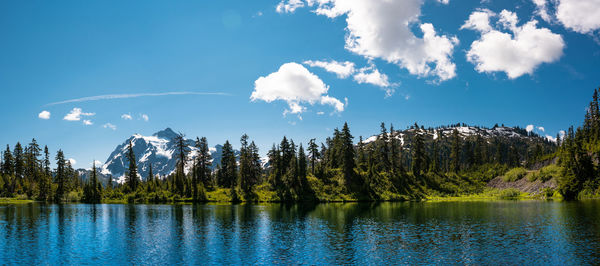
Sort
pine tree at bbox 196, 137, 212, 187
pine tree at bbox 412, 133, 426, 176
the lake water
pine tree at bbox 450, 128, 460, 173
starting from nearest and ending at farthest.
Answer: the lake water
pine tree at bbox 196, 137, 212, 187
pine tree at bbox 412, 133, 426, 176
pine tree at bbox 450, 128, 460, 173

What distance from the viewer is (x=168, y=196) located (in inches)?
4737

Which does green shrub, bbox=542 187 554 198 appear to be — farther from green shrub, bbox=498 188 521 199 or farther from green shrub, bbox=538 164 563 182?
green shrub, bbox=498 188 521 199

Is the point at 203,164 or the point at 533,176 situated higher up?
the point at 203,164

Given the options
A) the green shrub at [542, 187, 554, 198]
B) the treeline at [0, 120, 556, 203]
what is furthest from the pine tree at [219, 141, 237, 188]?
the green shrub at [542, 187, 554, 198]

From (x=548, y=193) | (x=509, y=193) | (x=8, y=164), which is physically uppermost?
(x=8, y=164)

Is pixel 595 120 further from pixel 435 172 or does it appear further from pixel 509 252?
pixel 509 252

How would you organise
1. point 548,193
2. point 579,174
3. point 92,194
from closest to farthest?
point 579,174 < point 548,193 < point 92,194

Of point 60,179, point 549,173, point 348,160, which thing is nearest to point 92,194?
point 60,179

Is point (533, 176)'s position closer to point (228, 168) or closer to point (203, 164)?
point (228, 168)

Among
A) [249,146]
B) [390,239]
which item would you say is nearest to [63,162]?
[249,146]

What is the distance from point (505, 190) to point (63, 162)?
175 metres

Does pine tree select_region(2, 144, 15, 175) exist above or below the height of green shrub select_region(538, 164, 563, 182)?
above

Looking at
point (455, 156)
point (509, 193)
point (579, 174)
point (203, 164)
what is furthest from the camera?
point (455, 156)

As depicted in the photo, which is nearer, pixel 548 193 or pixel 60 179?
pixel 548 193
